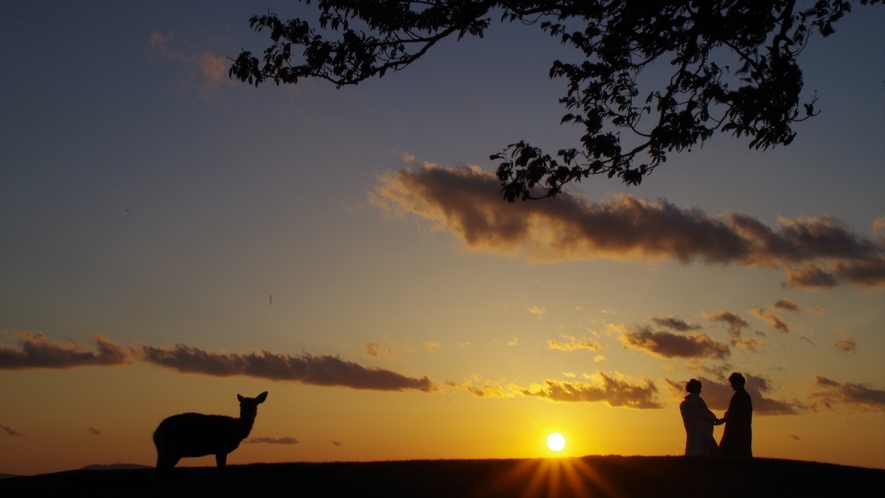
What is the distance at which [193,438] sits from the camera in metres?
15.8

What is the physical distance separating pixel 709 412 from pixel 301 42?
15.3m

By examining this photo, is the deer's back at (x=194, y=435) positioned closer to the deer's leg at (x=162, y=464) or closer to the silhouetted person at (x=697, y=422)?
the deer's leg at (x=162, y=464)

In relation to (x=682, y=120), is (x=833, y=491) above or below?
below

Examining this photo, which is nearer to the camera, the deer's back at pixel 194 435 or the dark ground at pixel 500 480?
the deer's back at pixel 194 435

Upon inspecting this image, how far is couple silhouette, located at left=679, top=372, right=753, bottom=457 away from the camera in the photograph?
71.5ft

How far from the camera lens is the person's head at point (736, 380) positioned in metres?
21.8

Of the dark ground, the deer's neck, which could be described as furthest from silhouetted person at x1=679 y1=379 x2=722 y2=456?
the deer's neck

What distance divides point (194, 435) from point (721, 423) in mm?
14738

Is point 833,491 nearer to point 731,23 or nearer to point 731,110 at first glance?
point 731,110

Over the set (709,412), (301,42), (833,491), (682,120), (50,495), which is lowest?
(50,495)

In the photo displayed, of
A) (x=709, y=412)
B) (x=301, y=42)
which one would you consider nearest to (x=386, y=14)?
(x=301, y=42)

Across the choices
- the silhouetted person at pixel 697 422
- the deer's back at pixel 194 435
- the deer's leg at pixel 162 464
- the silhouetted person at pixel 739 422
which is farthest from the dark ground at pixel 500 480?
the silhouetted person at pixel 697 422

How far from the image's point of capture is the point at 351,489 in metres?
16.4

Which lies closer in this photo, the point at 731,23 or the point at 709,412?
the point at 731,23
